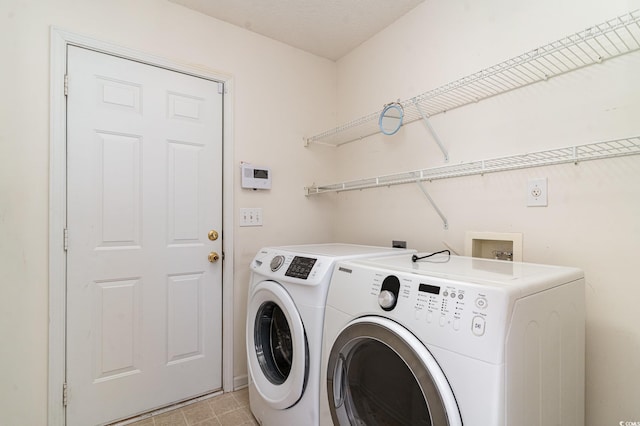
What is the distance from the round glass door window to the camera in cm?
162

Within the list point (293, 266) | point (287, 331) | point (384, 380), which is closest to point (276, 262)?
point (293, 266)

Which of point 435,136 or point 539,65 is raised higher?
point 539,65

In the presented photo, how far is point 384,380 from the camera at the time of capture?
1.04 meters

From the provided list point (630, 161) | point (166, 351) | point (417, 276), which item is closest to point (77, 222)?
point (166, 351)

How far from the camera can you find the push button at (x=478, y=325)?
77cm

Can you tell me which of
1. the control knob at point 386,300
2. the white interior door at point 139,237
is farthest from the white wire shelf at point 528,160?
the white interior door at point 139,237

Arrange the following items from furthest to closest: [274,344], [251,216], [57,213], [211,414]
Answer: [251,216] < [211,414] < [274,344] < [57,213]

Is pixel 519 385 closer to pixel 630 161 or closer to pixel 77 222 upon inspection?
pixel 630 161

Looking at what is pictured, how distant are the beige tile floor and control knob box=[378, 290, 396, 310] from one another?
4.15 ft

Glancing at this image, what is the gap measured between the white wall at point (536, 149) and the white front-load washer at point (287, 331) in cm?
54

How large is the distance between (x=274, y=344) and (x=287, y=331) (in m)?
0.18

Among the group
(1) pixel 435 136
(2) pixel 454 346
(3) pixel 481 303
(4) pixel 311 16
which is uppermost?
(4) pixel 311 16

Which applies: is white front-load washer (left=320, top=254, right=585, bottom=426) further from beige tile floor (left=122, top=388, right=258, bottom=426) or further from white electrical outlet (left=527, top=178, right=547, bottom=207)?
beige tile floor (left=122, top=388, right=258, bottom=426)

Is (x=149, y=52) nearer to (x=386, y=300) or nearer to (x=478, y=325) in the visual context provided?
(x=386, y=300)
